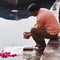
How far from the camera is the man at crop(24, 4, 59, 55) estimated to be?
6.48m

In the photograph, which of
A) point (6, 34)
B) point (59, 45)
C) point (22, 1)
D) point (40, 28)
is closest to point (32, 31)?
point (40, 28)

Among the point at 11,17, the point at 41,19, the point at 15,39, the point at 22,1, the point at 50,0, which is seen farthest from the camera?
the point at 22,1

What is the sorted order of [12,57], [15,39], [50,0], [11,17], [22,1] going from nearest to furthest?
[12,57] → [15,39] → [11,17] → [50,0] → [22,1]

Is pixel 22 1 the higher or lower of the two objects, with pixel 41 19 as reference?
lower

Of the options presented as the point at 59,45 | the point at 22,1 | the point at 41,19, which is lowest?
the point at 22,1

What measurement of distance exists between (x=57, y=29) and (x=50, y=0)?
33.3 feet

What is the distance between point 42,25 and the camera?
21.4 feet

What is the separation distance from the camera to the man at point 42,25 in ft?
21.3

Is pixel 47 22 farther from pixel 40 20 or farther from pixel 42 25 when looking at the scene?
pixel 40 20

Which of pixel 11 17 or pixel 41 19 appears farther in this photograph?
pixel 11 17

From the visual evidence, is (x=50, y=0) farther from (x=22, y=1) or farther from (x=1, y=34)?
(x=1, y=34)

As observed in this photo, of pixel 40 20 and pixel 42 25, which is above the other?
pixel 40 20

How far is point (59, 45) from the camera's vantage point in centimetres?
675

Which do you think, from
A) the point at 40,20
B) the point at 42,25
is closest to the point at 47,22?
the point at 42,25
